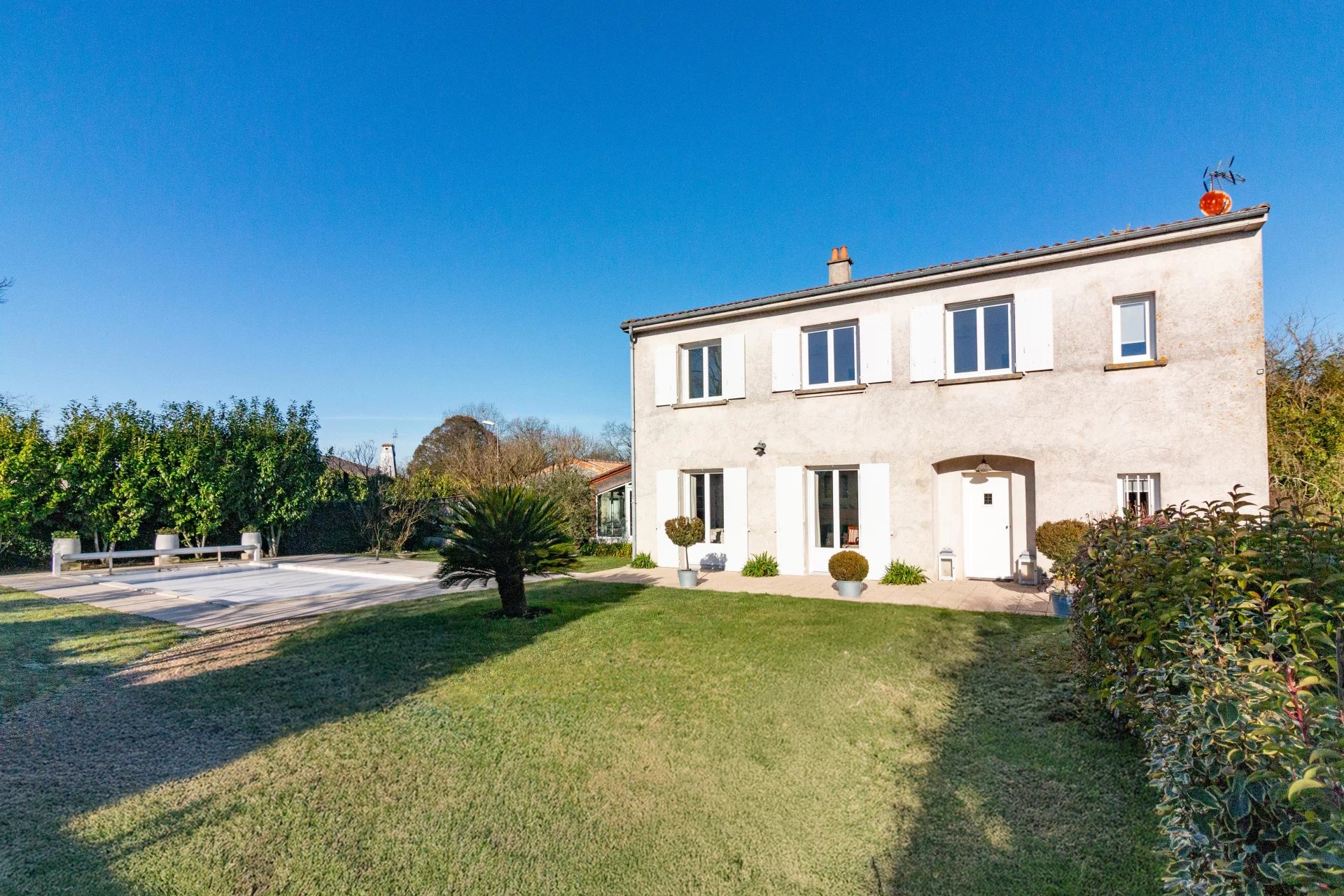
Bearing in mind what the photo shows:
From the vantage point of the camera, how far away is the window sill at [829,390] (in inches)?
494

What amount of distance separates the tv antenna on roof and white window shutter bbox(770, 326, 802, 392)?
24.2 ft

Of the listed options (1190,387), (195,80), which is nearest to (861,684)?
(1190,387)

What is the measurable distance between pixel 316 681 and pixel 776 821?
466cm

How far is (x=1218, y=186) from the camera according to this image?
1074 cm

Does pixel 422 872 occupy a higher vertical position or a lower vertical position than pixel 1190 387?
lower

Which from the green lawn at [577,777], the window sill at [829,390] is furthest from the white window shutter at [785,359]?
the green lawn at [577,777]

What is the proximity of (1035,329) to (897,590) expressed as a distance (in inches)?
210

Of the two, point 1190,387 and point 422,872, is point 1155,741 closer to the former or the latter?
point 422,872

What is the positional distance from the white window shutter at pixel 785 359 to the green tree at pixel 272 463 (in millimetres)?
15258

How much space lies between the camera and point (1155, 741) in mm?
2893

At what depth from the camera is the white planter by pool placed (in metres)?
14.4

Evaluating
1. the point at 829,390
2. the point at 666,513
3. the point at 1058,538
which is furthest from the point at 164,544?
the point at 1058,538

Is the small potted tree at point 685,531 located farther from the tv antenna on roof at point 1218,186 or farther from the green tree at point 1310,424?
the tv antenna on roof at point 1218,186

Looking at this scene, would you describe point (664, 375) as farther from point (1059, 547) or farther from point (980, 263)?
point (1059, 547)
